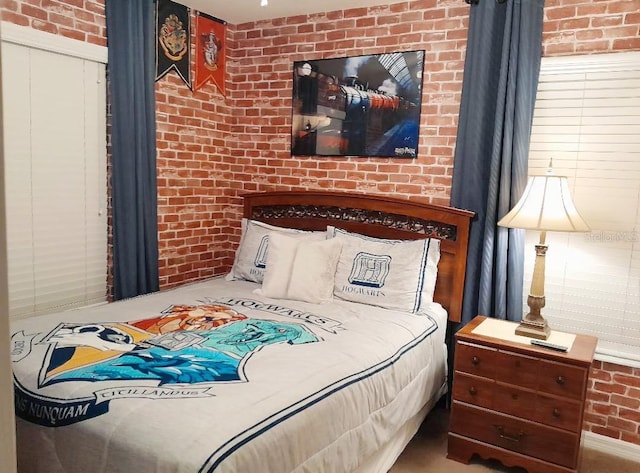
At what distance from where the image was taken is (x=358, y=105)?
3.44 metres

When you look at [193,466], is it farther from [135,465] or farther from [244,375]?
[244,375]

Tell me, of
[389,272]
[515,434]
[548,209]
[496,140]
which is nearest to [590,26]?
[496,140]

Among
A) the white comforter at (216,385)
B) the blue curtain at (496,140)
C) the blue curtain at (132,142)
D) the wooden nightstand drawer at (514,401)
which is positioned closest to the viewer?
the white comforter at (216,385)

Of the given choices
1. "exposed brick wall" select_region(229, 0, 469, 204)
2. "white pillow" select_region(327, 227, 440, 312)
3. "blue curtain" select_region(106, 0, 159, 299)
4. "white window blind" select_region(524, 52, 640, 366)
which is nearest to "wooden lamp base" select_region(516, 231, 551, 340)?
"white window blind" select_region(524, 52, 640, 366)

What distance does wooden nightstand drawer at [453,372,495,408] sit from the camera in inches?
100

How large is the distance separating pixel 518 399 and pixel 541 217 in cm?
87

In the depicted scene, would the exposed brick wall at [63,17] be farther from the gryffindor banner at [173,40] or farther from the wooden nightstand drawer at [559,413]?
the wooden nightstand drawer at [559,413]

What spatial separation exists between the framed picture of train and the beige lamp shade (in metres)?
0.89

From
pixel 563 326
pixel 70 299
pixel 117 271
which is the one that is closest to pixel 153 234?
pixel 117 271

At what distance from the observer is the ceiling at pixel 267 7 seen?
10.9 feet

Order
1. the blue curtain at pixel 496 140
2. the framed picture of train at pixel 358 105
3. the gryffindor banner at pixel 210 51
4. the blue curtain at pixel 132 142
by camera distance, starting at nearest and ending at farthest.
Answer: the blue curtain at pixel 496 140
the blue curtain at pixel 132 142
the framed picture of train at pixel 358 105
the gryffindor banner at pixel 210 51

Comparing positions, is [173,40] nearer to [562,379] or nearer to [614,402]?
[562,379]

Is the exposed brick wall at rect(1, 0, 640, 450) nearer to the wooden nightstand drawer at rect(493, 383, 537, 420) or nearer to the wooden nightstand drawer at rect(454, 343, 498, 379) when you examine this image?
the wooden nightstand drawer at rect(493, 383, 537, 420)

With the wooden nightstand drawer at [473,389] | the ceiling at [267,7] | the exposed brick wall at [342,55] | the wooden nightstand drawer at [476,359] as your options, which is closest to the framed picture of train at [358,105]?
the exposed brick wall at [342,55]
